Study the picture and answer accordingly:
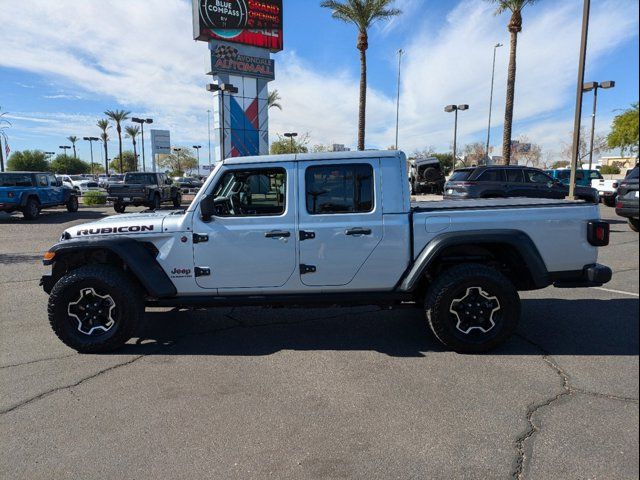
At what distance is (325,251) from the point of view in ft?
13.8

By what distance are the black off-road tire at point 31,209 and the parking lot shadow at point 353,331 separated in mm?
13760

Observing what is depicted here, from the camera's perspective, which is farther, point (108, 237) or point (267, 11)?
point (267, 11)

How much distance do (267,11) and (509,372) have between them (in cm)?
2726

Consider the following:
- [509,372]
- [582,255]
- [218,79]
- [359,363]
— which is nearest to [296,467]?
[359,363]

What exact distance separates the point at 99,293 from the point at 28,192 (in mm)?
14715

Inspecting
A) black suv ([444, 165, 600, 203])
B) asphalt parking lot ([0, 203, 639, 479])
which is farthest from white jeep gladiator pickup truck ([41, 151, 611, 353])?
black suv ([444, 165, 600, 203])

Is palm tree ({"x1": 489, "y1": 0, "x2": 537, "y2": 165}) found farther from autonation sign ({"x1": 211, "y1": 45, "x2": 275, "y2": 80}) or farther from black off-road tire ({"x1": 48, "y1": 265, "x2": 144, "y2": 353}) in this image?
black off-road tire ({"x1": 48, "y1": 265, "x2": 144, "y2": 353})

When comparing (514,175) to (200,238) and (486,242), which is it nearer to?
(486,242)

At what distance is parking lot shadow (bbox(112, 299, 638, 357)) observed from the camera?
437 cm

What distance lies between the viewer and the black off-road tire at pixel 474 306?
13.5ft

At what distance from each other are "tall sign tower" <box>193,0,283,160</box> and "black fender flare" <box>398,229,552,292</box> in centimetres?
2158

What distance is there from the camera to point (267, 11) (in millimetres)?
26359

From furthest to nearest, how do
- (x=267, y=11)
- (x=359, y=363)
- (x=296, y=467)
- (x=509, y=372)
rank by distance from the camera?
(x=267, y=11) < (x=359, y=363) < (x=509, y=372) < (x=296, y=467)

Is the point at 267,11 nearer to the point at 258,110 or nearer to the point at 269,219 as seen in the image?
the point at 258,110
